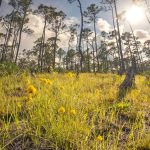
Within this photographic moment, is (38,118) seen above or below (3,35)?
below

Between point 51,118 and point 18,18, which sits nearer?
point 51,118

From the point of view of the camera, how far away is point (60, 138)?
2.80m

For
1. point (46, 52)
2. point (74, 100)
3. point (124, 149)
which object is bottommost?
point (124, 149)

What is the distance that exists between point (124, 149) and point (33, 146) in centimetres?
107

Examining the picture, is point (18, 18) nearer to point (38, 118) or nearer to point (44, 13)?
point (44, 13)

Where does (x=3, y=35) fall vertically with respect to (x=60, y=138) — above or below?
Answer: above

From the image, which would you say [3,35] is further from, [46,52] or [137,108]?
[137,108]

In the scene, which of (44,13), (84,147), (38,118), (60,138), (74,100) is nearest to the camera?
(84,147)

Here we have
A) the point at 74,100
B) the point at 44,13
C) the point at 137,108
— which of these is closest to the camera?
the point at 74,100

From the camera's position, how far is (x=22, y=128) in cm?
314

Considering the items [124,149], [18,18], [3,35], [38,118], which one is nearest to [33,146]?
[38,118]

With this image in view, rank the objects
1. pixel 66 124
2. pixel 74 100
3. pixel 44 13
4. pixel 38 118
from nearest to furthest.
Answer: pixel 66 124 → pixel 38 118 → pixel 74 100 → pixel 44 13

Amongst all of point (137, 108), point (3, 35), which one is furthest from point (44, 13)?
point (137, 108)

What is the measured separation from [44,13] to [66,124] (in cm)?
3115
